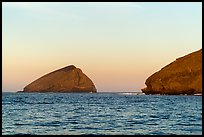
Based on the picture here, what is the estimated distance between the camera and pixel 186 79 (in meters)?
169

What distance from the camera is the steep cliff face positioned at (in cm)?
16712

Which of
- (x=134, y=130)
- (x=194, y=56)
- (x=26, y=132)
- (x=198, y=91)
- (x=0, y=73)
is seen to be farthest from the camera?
(x=194, y=56)

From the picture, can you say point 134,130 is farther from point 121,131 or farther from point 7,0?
point 7,0

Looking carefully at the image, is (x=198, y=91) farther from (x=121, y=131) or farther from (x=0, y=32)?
(x=0, y=32)

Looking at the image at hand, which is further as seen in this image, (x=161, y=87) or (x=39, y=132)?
(x=161, y=87)

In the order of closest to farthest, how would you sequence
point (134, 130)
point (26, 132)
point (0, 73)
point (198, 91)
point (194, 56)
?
point (0, 73), point (26, 132), point (134, 130), point (198, 91), point (194, 56)

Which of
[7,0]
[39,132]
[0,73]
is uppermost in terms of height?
[7,0]

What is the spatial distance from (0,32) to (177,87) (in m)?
163

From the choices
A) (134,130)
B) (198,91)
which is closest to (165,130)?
(134,130)

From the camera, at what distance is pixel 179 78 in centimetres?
17062

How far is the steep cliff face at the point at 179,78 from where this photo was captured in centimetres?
16712

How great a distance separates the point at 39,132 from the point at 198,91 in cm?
14603

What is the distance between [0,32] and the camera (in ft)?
39.7

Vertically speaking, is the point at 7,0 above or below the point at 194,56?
below
